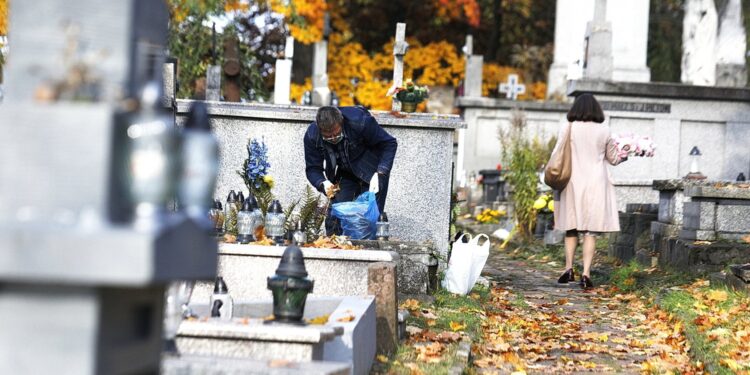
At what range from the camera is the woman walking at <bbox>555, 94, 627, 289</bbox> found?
10867mm

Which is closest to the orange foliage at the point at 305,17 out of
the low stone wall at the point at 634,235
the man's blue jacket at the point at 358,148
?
the low stone wall at the point at 634,235

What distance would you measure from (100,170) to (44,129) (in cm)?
A: 16

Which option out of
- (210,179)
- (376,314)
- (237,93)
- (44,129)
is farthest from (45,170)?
(237,93)

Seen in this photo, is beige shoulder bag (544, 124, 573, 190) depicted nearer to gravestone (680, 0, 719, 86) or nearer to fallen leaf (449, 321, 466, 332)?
fallen leaf (449, 321, 466, 332)

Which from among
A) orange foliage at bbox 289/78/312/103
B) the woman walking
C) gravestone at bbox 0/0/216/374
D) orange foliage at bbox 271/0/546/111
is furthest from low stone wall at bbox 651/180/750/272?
orange foliage at bbox 271/0/546/111

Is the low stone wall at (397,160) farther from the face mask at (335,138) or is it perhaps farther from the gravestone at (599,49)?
the gravestone at (599,49)

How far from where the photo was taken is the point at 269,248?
24.4 feet

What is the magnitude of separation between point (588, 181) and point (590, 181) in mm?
18

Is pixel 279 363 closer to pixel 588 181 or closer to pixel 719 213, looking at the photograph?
pixel 588 181

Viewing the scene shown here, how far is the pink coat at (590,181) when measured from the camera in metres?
10.9

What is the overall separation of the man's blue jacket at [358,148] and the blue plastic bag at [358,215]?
23 centimetres

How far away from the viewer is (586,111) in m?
10.9

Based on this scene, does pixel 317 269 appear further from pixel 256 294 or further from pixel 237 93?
pixel 237 93

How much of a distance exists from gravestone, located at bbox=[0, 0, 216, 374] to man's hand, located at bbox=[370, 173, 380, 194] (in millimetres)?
6348
